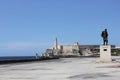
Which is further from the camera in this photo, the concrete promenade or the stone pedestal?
the stone pedestal

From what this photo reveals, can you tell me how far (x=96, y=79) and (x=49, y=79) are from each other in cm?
290

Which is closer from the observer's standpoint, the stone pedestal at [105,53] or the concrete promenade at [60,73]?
the concrete promenade at [60,73]

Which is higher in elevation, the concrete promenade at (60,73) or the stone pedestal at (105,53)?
the stone pedestal at (105,53)

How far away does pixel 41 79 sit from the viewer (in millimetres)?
24656

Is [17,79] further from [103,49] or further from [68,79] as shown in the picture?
[103,49]

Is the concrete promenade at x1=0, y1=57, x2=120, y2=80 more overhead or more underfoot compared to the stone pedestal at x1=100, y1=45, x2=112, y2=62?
more underfoot

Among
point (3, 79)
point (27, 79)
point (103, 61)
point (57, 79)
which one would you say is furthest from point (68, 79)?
point (103, 61)

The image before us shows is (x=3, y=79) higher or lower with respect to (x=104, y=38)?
lower

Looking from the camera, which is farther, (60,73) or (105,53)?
(105,53)

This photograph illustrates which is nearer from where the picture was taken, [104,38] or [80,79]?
[80,79]

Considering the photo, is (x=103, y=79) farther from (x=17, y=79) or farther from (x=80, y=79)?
(x=17, y=79)

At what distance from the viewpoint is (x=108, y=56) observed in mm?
62000

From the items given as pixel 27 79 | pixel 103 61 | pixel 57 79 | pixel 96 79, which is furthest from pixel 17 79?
pixel 103 61

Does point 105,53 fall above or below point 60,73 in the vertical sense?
above
